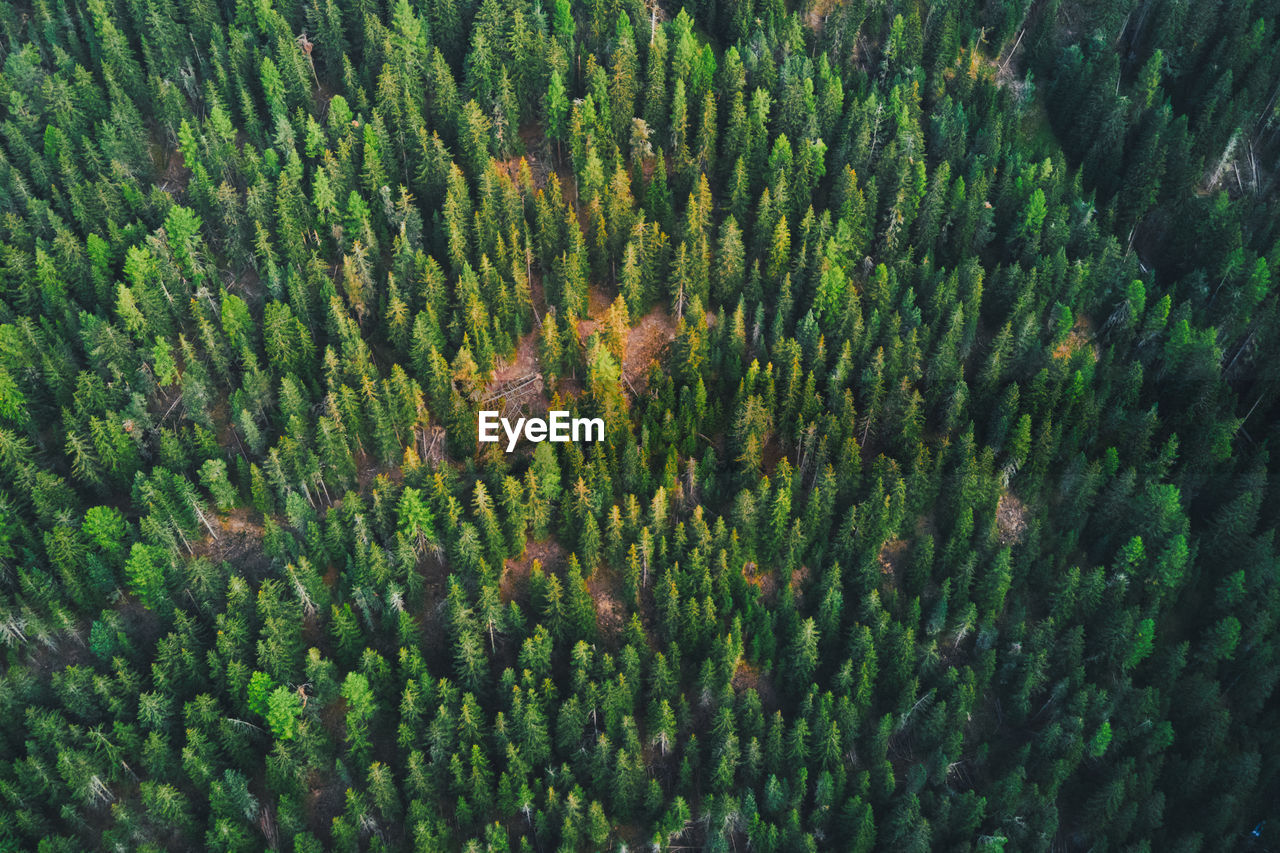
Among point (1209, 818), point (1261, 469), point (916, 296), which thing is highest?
point (916, 296)

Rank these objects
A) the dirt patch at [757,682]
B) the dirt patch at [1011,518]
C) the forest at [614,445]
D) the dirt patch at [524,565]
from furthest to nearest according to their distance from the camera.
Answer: the dirt patch at [1011,518]
the dirt patch at [524,565]
the dirt patch at [757,682]
the forest at [614,445]

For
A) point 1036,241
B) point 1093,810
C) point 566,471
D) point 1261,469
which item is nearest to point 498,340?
point 566,471

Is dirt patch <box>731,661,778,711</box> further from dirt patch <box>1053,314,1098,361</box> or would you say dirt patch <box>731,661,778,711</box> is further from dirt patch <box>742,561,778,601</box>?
dirt patch <box>1053,314,1098,361</box>

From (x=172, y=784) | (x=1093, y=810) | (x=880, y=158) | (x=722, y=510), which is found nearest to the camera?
(x=172, y=784)

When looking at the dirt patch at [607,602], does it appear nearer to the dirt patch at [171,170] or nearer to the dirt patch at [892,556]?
the dirt patch at [892,556]

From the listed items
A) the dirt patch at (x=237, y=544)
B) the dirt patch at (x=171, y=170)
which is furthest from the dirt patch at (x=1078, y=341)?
the dirt patch at (x=171, y=170)

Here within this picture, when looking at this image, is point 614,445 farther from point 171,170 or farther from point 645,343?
point 171,170

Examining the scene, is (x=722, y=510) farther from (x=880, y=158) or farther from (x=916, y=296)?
(x=880, y=158)
